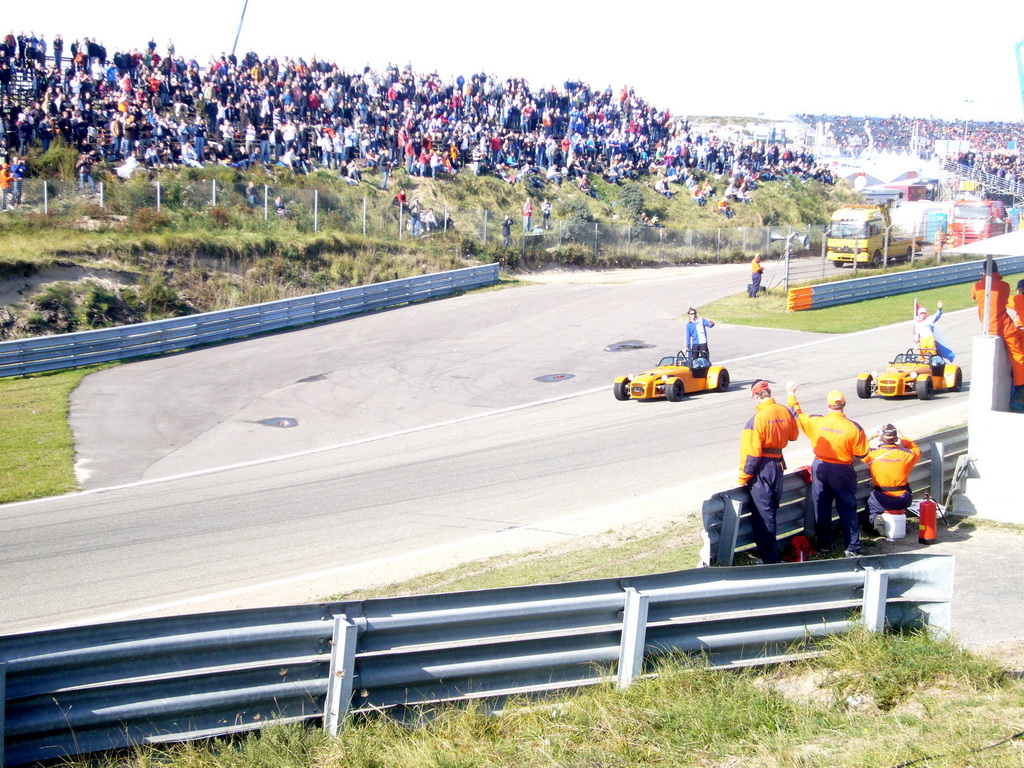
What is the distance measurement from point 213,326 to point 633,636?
2204 centimetres

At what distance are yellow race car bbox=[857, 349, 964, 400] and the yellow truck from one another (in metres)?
19.1

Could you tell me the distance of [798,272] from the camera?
33.9 m

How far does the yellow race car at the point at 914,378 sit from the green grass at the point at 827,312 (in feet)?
27.8

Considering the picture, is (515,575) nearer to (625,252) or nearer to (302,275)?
(302,275)

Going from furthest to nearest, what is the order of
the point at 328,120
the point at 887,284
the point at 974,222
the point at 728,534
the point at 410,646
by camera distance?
the point at 974,222 < the point at 328,120 < the point at 887,284 < the point at 728,534 < the point at 410,646

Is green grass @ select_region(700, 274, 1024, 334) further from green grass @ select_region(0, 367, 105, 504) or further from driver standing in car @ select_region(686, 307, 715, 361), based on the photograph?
green grass @ select_region(0, 367, 105, 504)

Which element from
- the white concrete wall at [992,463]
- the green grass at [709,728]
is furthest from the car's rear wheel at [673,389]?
the green grass at [709,728]

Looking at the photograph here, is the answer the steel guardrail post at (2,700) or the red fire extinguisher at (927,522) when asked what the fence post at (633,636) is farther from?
the red fire extinguisher at (927,522)

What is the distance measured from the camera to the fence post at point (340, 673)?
16.9 ft

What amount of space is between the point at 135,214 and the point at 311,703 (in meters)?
27.2

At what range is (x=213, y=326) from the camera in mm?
25812

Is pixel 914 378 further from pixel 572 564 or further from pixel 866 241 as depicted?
pixel 866 241

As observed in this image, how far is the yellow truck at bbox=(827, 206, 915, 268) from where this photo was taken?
36.6 metres

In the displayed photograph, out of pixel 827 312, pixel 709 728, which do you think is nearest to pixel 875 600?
pixel 709 728
